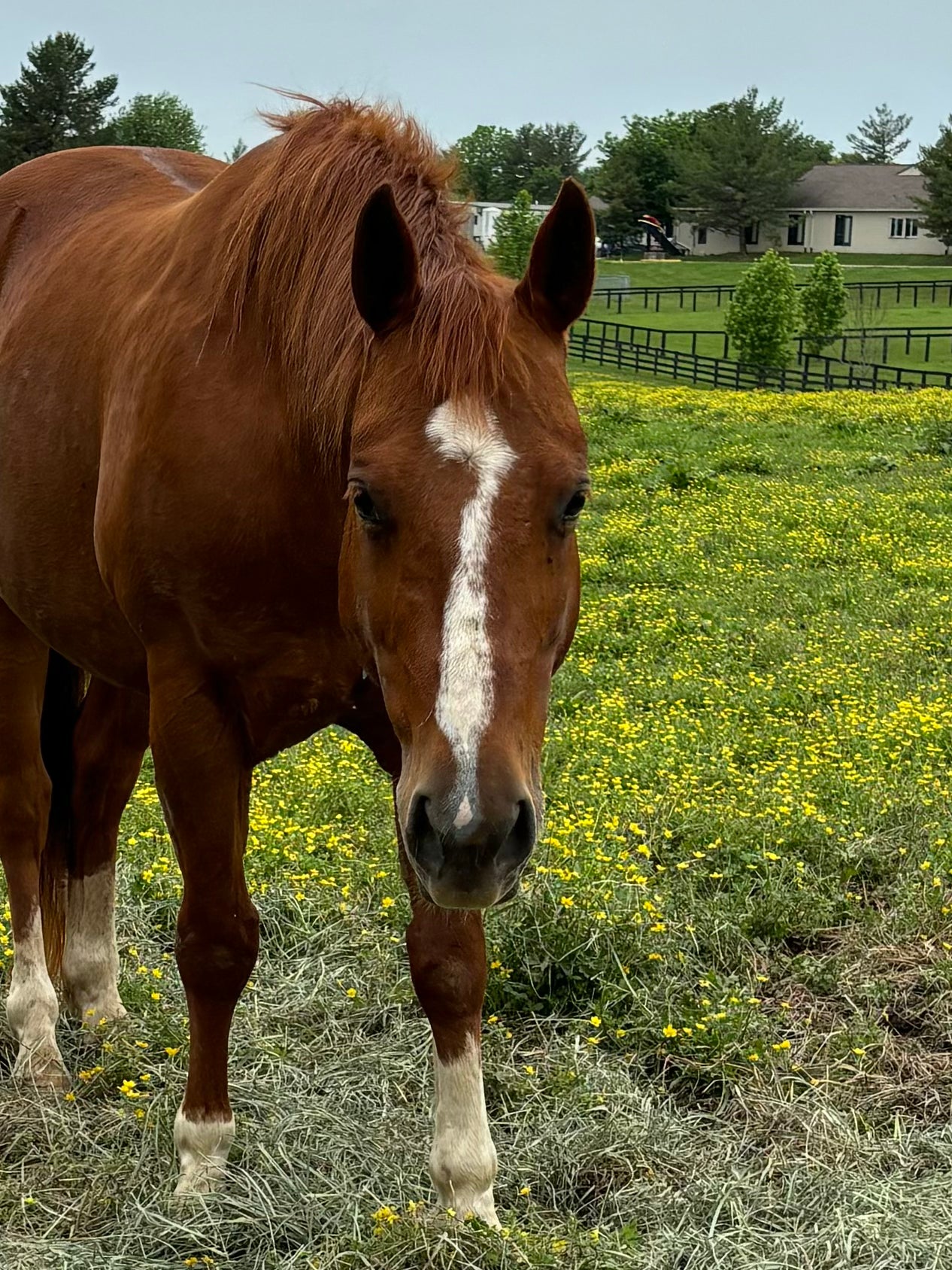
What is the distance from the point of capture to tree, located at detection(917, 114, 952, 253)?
6625 cm

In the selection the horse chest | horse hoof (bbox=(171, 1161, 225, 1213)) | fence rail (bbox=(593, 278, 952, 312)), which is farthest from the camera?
fence rail (bbox=(593, 278, 952, 312))

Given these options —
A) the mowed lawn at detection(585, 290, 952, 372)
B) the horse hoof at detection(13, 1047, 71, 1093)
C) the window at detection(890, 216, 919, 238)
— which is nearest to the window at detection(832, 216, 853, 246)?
the window at detection(890, 216, 919, 238)

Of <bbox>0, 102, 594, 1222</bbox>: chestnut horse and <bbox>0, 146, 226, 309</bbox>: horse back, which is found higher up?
<bbox>0, 146, 226, 309</bbox>: horse back

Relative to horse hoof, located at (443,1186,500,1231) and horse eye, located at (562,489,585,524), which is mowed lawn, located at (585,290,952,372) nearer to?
horse hoof, located at (443,1186,500,1231)

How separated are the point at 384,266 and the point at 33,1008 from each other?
8.28 feet

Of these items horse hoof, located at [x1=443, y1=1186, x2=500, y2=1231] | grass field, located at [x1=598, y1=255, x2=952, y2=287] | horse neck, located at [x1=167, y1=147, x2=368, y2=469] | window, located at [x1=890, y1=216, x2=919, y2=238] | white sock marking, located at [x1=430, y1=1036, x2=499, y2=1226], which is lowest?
horse hoof, located at [x1=443, y1=1186, x2=500, y2=1231]

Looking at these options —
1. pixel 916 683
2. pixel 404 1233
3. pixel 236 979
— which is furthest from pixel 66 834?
pixel 916 683

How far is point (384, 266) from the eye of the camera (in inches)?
94.4

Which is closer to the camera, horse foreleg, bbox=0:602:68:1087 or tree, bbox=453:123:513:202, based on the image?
horse foreleg, bbox=0:602:68:1087

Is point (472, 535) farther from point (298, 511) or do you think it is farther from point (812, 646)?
point (812, 646)

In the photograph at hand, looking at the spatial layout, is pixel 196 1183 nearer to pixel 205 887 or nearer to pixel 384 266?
pixel 205 887

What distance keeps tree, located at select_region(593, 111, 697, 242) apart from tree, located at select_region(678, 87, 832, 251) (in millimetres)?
2848

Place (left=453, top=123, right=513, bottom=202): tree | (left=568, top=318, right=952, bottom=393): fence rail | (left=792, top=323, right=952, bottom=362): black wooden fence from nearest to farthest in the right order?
(left=568, top=318, right=952, bottom=393): fence rail
(left=792, top=323, right=952, bottom=362): black wooden fence
(left=453, top=123, right=513, bottom=202): tree

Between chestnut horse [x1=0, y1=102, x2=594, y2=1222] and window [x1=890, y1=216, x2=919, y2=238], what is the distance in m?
81.8
